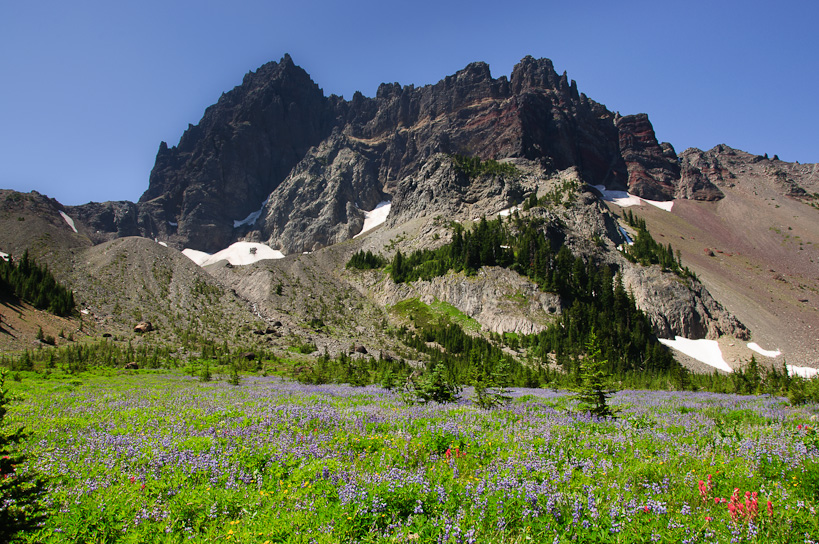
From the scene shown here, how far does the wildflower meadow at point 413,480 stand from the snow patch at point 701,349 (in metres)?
92.4

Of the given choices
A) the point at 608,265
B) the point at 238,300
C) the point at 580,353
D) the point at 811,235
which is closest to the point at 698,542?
the point at 580,353

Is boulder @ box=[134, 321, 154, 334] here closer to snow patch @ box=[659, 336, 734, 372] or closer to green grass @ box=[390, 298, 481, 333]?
green grass @ box=[390, 298, 481, 333]

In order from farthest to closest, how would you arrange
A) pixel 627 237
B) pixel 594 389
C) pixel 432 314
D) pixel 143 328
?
pixel 627 237 < pixel 432 314 < pixel 143 328 < pixel 594 389

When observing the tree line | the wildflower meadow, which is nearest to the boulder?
the tree line

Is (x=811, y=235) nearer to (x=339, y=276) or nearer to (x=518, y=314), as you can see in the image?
(x=518, y=314)

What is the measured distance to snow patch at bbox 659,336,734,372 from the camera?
272 feet

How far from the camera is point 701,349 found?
288 feet

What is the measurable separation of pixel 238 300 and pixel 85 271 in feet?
114

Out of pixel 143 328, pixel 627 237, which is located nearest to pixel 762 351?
pixel 627 237

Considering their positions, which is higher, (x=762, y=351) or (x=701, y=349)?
(x=762, y=351)

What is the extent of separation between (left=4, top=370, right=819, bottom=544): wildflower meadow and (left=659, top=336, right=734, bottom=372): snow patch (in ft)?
303

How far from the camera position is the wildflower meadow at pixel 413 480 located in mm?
4594

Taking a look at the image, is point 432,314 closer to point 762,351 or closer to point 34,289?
point 34,289

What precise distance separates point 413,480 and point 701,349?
108m
